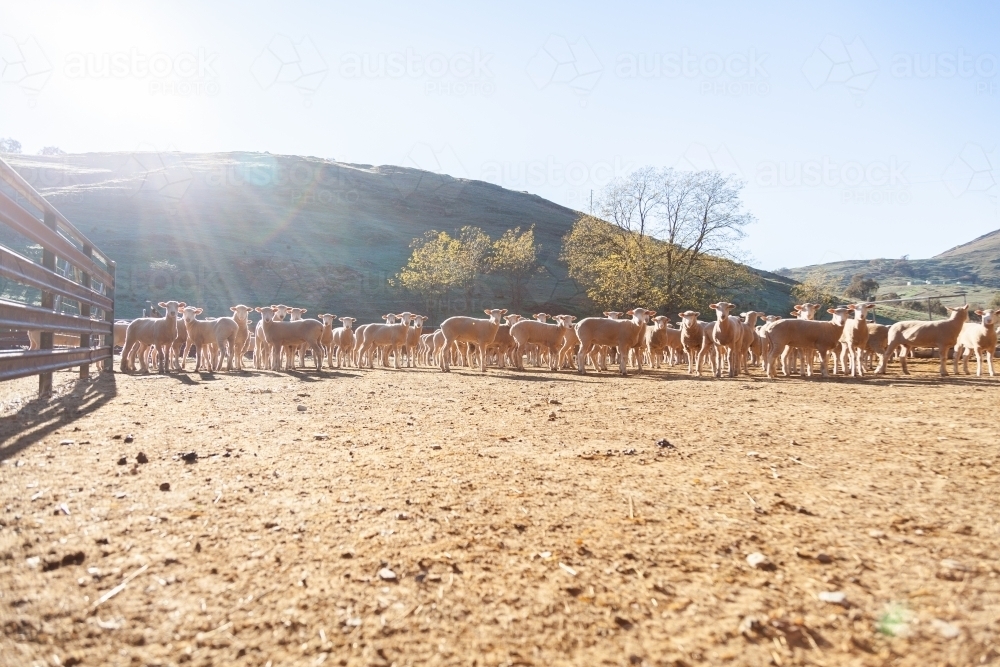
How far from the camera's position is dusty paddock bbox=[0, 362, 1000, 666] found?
186 centimetres

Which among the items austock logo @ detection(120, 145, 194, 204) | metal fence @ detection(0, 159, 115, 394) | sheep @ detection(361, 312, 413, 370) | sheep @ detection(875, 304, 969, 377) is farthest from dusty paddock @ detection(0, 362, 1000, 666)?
austock logo @ detection(120, 145, 194, 204)

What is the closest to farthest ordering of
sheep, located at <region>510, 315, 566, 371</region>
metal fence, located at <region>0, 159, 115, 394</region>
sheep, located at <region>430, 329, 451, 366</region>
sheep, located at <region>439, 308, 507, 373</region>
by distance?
metal fence, located at <region>0, 159, 115, 394</region> < sheep, located at <region>439, 308, 507, 373</region> < sheep, located at <region>510, 315, 566, 371</region> < sheep, located at <region>430, 329, 451, 366</region>

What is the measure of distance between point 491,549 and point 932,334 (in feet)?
69.6

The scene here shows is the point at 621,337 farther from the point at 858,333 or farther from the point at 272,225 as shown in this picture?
the point at 272,225

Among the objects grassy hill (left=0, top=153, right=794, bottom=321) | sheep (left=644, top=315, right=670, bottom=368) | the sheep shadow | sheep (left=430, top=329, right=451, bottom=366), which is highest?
grassy hill (left=0, top=153, right=794, bottom=321)

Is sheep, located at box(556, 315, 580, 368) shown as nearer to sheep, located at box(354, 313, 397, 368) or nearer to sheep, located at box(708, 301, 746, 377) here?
sheep, located at box(708, 301, 746, 377)

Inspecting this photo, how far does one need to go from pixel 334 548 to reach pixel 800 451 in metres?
4.31

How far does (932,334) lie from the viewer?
1795cm

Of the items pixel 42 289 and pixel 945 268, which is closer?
pixel 42 289

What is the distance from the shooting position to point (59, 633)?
1.83 metres

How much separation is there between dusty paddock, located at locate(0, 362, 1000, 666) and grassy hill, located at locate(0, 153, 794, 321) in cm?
5008

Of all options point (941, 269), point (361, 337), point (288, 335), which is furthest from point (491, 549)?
point (941, 269)

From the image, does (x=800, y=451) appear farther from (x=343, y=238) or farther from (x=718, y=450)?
(x=343, y=238)

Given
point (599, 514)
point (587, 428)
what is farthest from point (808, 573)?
point (587, 428)
